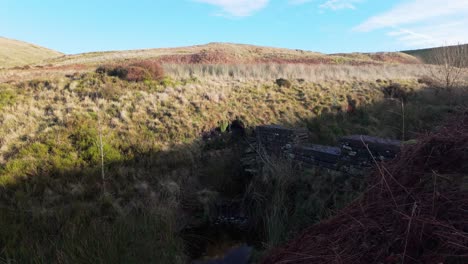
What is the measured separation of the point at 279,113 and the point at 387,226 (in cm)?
900

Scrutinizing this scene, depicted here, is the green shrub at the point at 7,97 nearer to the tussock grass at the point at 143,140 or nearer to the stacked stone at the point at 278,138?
the tussock grass at the point at 143,140

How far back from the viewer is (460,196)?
2277 mm

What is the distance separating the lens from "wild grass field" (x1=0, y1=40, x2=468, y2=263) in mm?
4988

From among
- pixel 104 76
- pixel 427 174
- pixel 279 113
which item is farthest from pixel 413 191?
pixel 104 76

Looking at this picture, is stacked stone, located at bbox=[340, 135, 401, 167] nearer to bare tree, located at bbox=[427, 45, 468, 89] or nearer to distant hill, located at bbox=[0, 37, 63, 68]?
bare tree, located at bbox=[427, 45, 468, 89]

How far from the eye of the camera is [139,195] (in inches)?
286


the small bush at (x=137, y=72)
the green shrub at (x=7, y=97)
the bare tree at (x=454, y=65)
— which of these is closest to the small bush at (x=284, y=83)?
the small bush at (x=137, y=72)

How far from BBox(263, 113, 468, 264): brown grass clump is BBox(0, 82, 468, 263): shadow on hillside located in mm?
1077

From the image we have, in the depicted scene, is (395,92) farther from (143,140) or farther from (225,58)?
(225,58)

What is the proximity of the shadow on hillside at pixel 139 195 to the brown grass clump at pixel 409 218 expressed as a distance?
1.08 meters

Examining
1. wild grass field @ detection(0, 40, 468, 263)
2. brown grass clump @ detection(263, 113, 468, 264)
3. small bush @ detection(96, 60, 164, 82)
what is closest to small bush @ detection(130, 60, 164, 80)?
small bush @ detection(96, 60, 164, 82)

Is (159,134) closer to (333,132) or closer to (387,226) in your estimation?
(333,132)

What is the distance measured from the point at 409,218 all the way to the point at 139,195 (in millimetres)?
6057

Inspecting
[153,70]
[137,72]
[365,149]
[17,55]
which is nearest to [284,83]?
[153,70]
